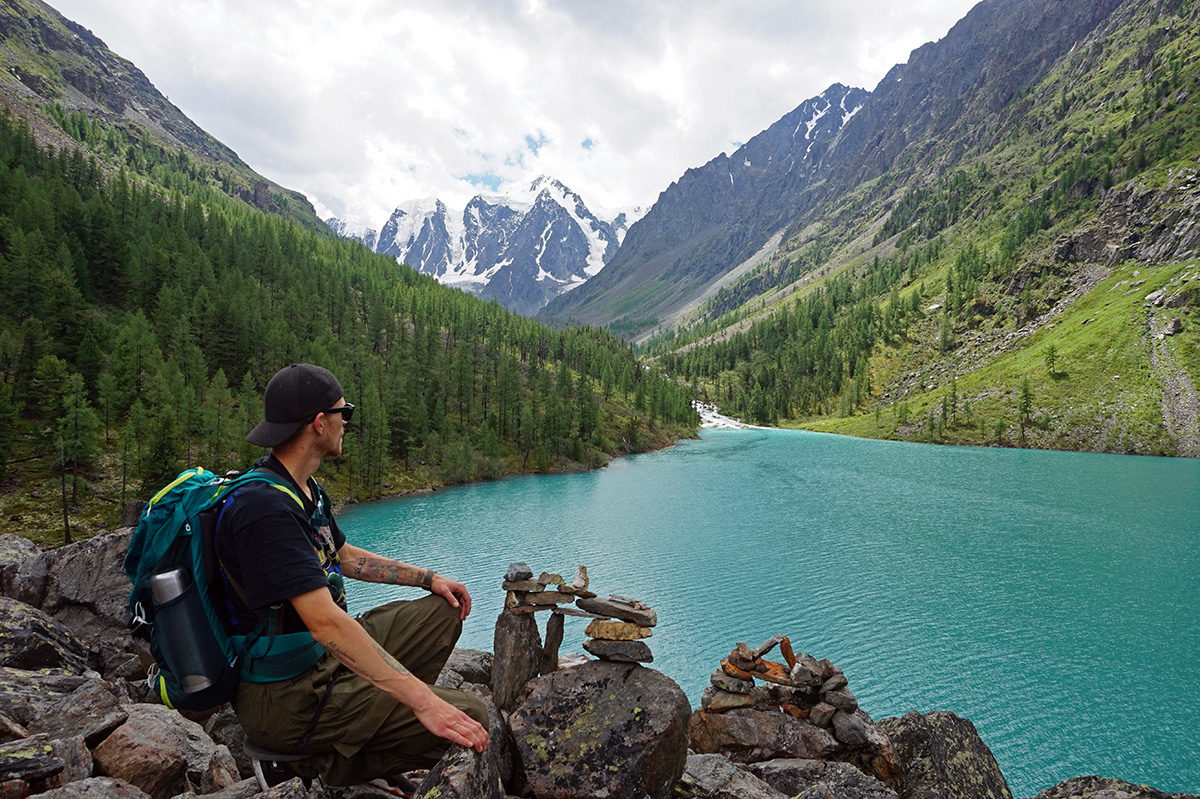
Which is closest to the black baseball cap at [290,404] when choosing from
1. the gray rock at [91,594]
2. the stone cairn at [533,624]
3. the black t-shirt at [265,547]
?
the black t-shirt at [265,547]

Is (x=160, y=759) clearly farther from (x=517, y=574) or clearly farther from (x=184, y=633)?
(x=517, y=574)

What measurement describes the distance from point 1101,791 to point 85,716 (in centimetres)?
1573

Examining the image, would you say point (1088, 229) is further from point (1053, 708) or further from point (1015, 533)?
point (1053, 708)

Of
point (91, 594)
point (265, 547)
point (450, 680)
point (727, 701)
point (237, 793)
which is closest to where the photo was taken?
point (265, 547)

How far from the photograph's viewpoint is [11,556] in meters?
18.1

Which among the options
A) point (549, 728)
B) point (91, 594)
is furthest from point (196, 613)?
point (91, 594)

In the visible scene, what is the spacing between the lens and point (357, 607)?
34188 mm

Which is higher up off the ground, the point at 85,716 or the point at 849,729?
the point at 85,716

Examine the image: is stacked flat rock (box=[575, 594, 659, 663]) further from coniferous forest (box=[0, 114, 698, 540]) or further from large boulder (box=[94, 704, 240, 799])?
coniferous forest (box=[0, 114, 698, 540])

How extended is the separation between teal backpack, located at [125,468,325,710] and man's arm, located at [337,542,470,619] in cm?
160

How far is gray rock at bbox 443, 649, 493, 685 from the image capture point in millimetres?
14938

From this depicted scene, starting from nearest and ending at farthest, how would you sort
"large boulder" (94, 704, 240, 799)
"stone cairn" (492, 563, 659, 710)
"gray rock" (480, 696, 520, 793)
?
"gray rock" (480, 696, 520, 793) → "large boulder" (94, 704, 240, 799) → "stone cairn" (492, 563, 659, 710)

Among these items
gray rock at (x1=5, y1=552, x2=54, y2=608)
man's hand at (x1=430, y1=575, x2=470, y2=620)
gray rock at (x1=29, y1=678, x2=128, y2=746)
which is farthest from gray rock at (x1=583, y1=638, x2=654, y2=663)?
gray rock at (x1=5, y1=552, x2=54, y2=608)

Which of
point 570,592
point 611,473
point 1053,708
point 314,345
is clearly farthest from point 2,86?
point 1053,708
